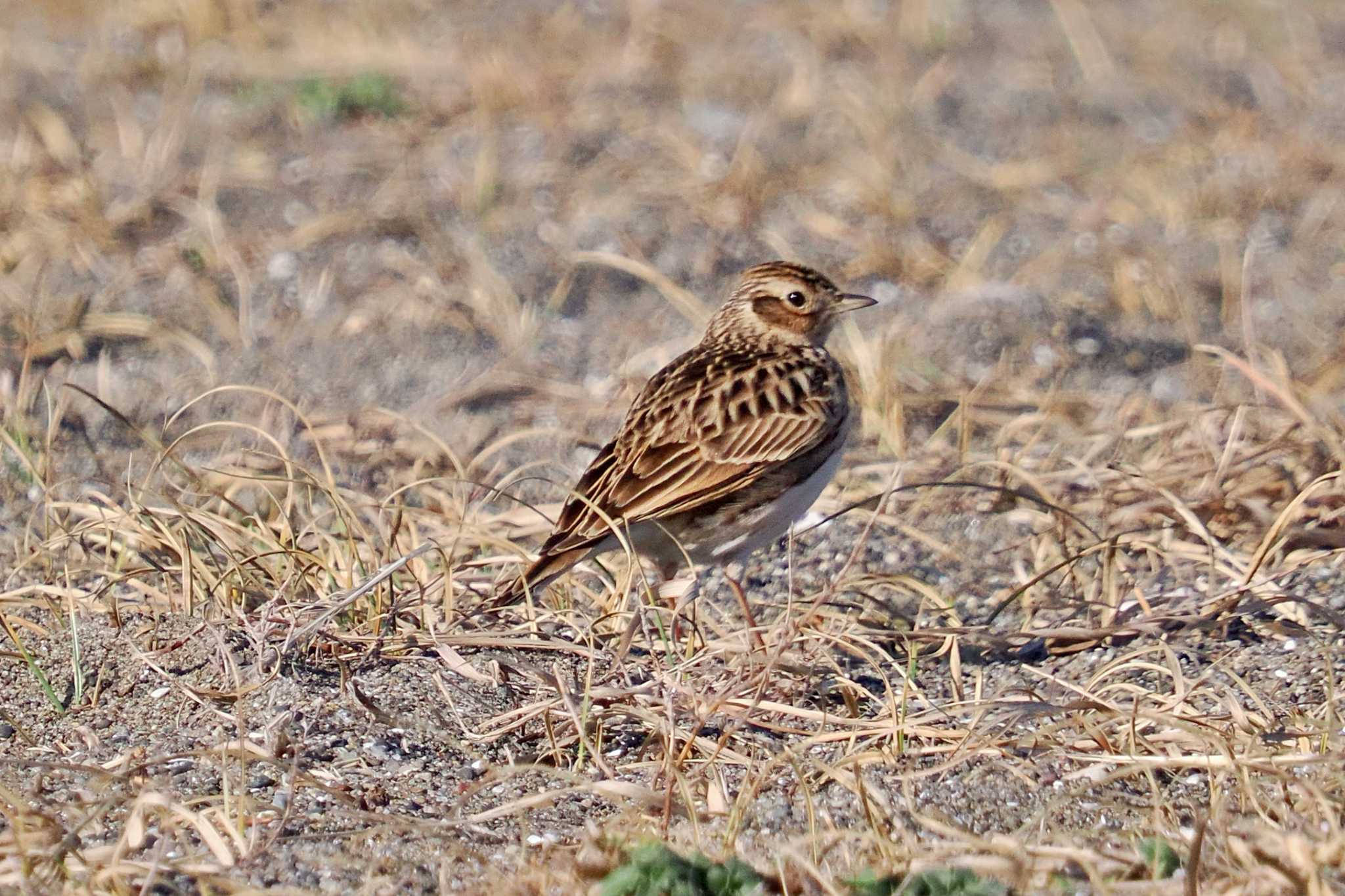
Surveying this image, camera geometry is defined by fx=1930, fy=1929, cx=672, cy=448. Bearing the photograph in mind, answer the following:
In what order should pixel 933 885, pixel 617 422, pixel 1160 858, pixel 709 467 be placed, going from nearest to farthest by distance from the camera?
pixel 933 885 → pixel 1160 858 → pixel 709 467 → pixel 617 422

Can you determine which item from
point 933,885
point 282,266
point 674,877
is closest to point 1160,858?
point 933,885

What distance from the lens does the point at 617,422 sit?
7.34 m

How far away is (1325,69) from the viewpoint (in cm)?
1191

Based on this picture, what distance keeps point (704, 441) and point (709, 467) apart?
92 mm

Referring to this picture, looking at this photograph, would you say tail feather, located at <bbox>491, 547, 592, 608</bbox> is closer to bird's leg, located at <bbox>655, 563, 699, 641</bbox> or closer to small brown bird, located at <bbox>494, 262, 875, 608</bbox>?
small brown bird, located at <bbox>494, 262, 875, 608</bbox>

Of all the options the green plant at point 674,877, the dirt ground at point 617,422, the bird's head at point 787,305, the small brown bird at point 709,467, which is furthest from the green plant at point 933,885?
the bird's head at point 787,305

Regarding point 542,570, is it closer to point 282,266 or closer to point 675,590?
point 675,590

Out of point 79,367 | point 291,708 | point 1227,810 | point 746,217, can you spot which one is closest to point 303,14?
point 746,217

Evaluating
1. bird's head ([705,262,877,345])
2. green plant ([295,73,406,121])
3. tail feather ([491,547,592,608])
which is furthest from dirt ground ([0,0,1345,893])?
bird's head ([705,262,877,345])

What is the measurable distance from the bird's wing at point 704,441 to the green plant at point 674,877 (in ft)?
5.78

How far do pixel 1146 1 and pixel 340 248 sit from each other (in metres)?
7.32

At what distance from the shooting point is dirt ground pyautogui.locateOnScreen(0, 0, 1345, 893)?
397 cm

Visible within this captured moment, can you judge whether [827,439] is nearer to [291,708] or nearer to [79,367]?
[291,708]

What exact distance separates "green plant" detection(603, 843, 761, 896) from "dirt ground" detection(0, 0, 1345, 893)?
0.32 ft
